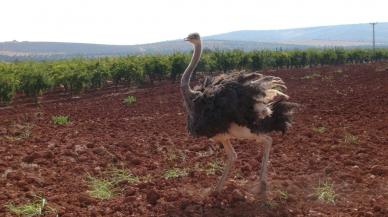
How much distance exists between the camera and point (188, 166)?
26.0ft

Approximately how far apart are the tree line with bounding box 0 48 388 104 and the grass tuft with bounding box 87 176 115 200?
585 inches

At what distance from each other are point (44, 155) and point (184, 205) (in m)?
2.99

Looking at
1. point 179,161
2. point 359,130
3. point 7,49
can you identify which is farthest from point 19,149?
point 7,49

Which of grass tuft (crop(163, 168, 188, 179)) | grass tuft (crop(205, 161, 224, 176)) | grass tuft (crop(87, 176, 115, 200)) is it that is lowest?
grass tuft (crop(205, 161, 224, 176))

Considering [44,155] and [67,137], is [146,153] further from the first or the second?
[67,137]

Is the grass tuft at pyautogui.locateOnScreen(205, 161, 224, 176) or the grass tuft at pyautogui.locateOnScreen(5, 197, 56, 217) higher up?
the grass tuft at pyautogui.locateOnScreen(5, 197, 56, 217)

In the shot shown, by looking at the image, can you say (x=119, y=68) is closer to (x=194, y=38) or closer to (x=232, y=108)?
(x=194, y=38)

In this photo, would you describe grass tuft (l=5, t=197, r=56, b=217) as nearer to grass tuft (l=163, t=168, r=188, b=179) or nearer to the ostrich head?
grass tuft (l=163, t=168, r=188, b=179)

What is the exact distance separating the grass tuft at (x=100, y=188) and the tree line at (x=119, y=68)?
14869mm

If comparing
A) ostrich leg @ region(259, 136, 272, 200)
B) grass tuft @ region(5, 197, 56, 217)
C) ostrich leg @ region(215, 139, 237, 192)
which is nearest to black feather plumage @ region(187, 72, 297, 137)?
ostrich leg @ region(259, 136, 272, 200)

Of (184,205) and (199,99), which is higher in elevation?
(199,99)

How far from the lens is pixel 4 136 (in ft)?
34.9

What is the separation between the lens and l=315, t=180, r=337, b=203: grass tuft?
6.23 metres

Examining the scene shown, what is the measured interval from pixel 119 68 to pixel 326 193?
2430 centimetres
